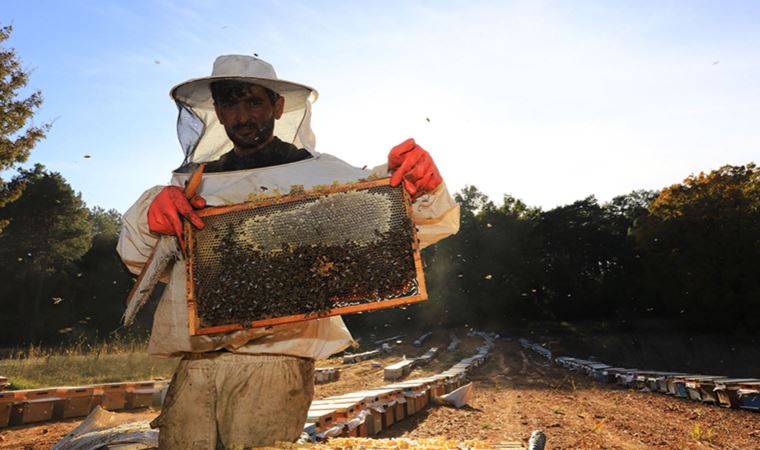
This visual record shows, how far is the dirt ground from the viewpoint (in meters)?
7.50

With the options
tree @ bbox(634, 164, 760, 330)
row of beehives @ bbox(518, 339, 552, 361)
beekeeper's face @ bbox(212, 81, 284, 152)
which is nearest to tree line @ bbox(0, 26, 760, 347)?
tree @ bbox(634, 164, 760, 330)

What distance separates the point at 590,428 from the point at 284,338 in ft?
23.4

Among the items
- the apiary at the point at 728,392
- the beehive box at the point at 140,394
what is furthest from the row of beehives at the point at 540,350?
the beehive box at the point at 140,394

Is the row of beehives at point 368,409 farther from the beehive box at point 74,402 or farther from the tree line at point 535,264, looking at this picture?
the tree line at point 535,264

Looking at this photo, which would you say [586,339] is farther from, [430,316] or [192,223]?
[192,223]

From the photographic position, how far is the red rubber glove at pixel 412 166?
3059mm

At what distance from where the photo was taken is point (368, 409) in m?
7.95

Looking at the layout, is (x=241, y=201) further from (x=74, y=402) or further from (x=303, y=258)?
(x=74, y=402)

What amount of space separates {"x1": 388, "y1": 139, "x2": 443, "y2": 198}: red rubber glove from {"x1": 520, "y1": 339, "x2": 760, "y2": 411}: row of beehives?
989 centimetres

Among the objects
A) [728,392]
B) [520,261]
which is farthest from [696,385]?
[520,261]

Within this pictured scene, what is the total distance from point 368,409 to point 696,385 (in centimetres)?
780

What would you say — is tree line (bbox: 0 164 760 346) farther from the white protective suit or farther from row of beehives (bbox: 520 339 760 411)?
row of beehives (bbox: 520 339 760 411)

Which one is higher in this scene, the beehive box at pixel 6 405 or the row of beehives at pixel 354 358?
the beehive box at pixel 6 405

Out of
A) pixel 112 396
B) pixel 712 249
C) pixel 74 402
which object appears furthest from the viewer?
pixel 712 249
